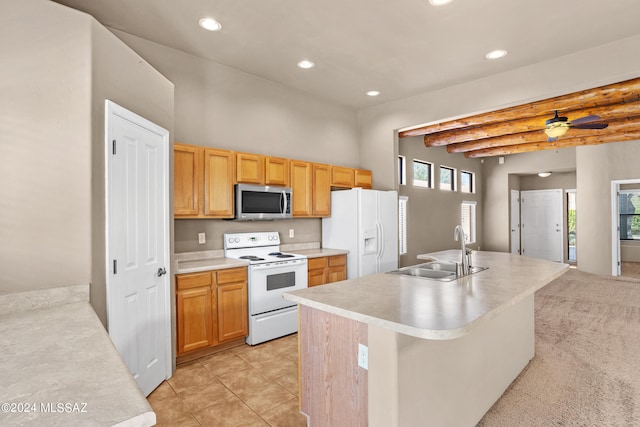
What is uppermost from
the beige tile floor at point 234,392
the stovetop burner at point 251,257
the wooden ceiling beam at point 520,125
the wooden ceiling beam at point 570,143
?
the wooden ceiling beam at point 520,125

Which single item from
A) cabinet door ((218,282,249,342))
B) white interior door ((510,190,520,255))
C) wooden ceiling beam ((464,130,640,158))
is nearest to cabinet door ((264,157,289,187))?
cabinet door ((218,282,249,342))

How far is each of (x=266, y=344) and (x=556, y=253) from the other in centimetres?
908

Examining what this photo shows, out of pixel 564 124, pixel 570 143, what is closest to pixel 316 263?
pixel 564 124

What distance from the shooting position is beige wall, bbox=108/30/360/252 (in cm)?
372

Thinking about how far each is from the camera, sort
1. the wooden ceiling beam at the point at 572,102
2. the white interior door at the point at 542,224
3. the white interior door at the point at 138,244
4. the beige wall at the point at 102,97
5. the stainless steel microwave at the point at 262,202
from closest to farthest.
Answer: the beige wall at the point at 102,97 → the white interior door at the point at 138,244 → the stainless steel microwave at the point at 262,202 → the wooden ceiling beam at the point at 572,102 → the white interior door at the point at 542,224

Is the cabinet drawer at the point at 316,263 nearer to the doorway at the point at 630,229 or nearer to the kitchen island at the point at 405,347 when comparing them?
the kitchen island at the point at 405,347

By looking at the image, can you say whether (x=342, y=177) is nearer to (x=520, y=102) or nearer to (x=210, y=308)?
(x=520, y=102)

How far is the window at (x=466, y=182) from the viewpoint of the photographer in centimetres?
864

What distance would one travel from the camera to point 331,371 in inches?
77.6

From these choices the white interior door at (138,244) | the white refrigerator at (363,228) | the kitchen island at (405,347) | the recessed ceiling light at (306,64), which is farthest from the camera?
the white refrigerator at (363,228)

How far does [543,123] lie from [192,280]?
605cm

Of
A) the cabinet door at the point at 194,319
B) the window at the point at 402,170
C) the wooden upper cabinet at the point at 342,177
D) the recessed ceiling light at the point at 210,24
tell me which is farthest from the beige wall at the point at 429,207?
the recessed ceiling light at the point at 210,24

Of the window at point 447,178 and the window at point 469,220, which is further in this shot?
the window at point 469,220

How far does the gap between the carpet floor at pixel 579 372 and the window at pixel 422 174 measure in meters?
3.04
